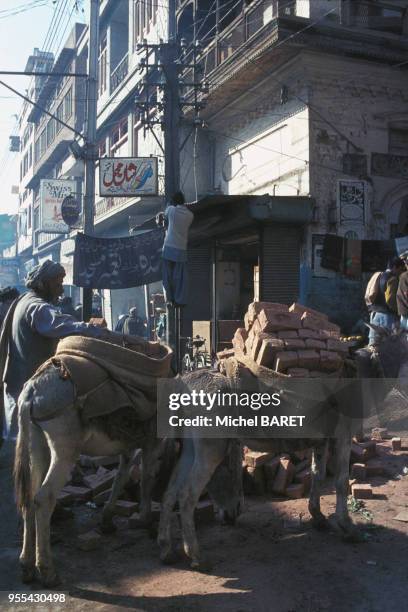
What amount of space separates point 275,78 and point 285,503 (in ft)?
33.1

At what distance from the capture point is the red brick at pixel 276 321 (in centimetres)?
426

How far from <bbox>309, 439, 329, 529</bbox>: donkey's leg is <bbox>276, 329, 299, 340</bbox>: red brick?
919 mm

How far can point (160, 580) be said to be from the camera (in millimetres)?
3732

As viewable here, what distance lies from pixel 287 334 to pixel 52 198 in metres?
23.8

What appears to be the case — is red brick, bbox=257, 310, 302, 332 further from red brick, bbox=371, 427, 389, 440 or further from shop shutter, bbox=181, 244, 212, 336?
shop shutter, bbox=181, 244, 212, 336

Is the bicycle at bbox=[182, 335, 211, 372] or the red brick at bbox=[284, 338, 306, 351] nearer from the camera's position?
the red brick at bbox=[284, 338, 306, 351]

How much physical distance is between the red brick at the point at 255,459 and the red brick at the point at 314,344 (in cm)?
151

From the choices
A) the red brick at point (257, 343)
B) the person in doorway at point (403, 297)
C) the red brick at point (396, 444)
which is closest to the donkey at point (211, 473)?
the red brick at point (257, 343)

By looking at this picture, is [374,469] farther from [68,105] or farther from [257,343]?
[68,105]

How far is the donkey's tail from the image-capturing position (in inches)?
146

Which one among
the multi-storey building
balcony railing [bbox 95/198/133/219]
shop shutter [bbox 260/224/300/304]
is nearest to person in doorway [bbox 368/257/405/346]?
the multi-storey building

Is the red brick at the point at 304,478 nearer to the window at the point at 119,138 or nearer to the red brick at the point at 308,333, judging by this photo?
the red brick at the point at 308,333

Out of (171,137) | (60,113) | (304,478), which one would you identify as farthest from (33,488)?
(60,113)

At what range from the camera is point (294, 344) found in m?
4.21
